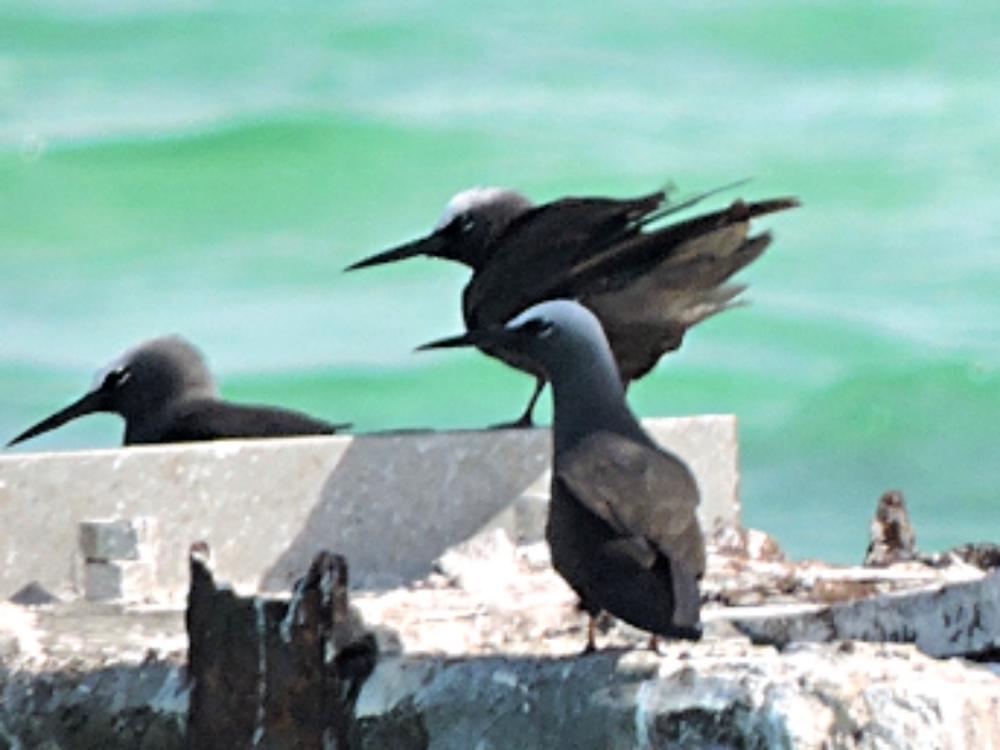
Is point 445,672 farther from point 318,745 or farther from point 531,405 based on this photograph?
point 531,405

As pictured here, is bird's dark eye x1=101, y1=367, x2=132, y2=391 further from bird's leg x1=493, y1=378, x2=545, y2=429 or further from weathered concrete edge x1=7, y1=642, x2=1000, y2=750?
weathered concrete edge x1=7, y1=642, x2=1000, y2=750

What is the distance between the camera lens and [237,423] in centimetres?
928

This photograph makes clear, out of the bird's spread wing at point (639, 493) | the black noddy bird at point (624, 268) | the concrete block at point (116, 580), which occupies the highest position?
the black noddy bird at point (624, 268)

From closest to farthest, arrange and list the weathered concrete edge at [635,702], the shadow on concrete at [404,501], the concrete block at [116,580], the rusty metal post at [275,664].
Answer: the weathered concrete edge at [635,702] → the rusty metal post at [275,664] → the concrete block at [116,580] → the shadow on concrete at [404,501]

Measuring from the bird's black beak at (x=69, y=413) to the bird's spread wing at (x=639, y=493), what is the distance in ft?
15.9

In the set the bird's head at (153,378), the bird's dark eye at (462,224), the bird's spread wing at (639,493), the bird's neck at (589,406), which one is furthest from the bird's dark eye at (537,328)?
the bird's dark eye at (462,224)

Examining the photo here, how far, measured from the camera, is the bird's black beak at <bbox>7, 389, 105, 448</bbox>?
1041 centimetres

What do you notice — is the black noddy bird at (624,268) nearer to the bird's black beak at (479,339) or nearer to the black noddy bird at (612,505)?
the bird's black beak at (479,339)

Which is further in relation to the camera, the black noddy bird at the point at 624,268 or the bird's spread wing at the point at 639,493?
the black noddy bird at the point at 624,268

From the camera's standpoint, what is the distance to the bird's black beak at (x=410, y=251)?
36.1 ft

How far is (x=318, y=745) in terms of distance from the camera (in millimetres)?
6262

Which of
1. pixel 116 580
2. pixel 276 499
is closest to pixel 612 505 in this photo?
pixel 116 580

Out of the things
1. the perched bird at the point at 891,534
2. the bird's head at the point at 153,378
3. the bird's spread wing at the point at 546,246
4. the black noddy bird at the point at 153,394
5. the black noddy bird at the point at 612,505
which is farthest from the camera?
the bird's head at the point at 153,378

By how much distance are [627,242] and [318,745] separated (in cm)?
350
